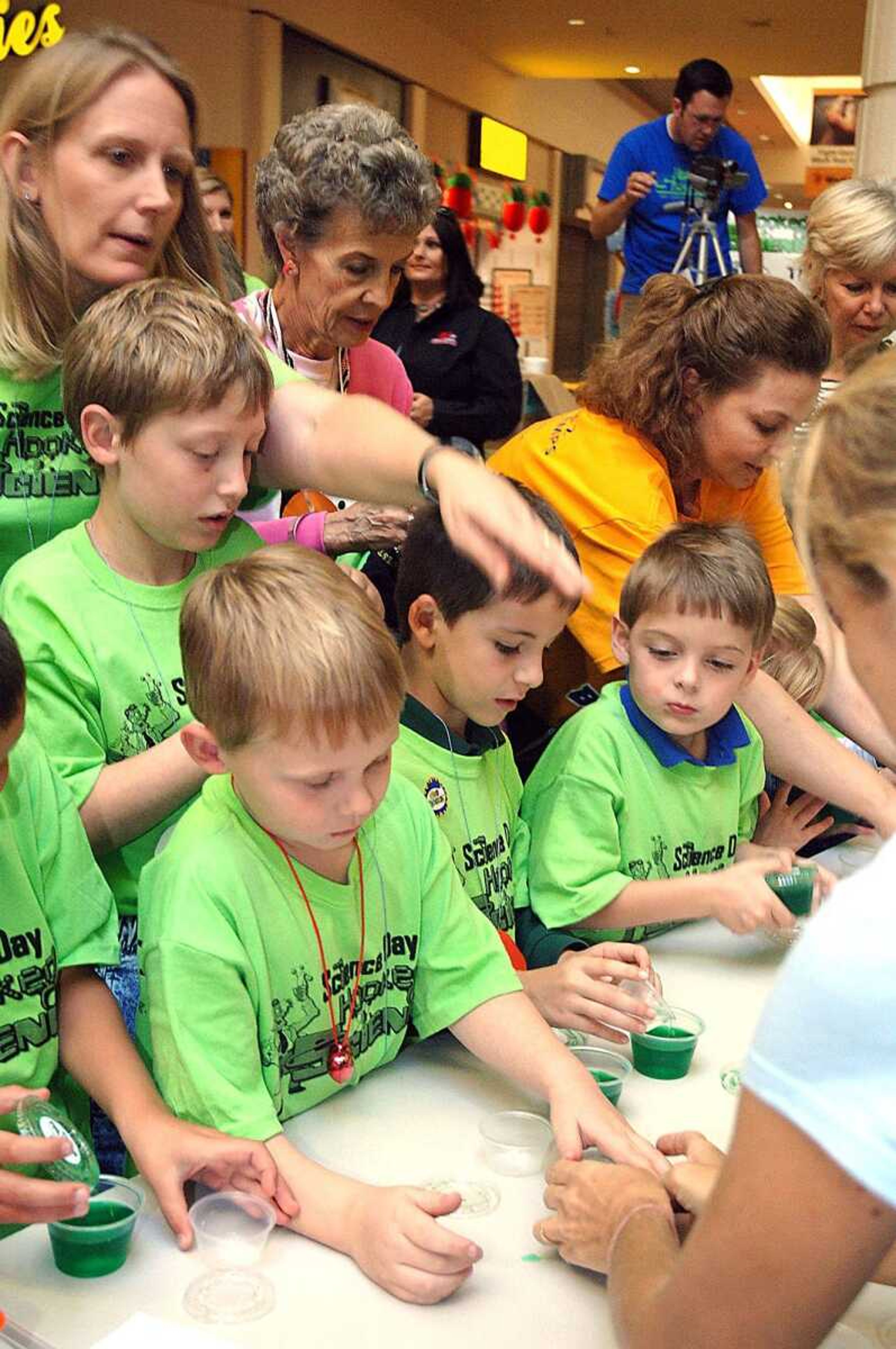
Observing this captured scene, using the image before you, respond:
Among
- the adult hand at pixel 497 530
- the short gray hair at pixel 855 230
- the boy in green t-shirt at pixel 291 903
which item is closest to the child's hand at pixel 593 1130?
the boy in green t-shirt at pixel 291 903

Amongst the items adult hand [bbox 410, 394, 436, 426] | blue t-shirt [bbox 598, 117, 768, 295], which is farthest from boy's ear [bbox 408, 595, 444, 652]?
blue t-shirt [bbox 598, 117, 768, 295]

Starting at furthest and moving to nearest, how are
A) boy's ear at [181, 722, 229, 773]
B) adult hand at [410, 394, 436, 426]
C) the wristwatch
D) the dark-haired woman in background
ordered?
the dark-haired woman in background, adult hand at [410, 394, 436, 426], the wristwatch, boy's ear at [181, 722, 229, 773]

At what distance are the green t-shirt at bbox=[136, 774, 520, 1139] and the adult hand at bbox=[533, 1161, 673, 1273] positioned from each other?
284mm

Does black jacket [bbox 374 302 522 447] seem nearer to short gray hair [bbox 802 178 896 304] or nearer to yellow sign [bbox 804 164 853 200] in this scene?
short gray hair [bbox 802 178 896 304]

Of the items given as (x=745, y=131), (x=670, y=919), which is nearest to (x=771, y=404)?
(x=670, y=919)

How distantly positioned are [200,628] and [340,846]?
0.28 m

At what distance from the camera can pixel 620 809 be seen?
2.12 m

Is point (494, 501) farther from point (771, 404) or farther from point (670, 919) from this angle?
point (771, 404)

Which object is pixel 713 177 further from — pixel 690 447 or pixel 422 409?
pixel 690 447

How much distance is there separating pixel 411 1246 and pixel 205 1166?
0.22 metres

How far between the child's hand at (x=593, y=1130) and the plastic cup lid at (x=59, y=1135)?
45cm

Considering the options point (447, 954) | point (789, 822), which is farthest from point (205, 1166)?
point (789, 822)

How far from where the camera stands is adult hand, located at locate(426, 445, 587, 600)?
149 centimetres

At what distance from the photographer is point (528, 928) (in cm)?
206
